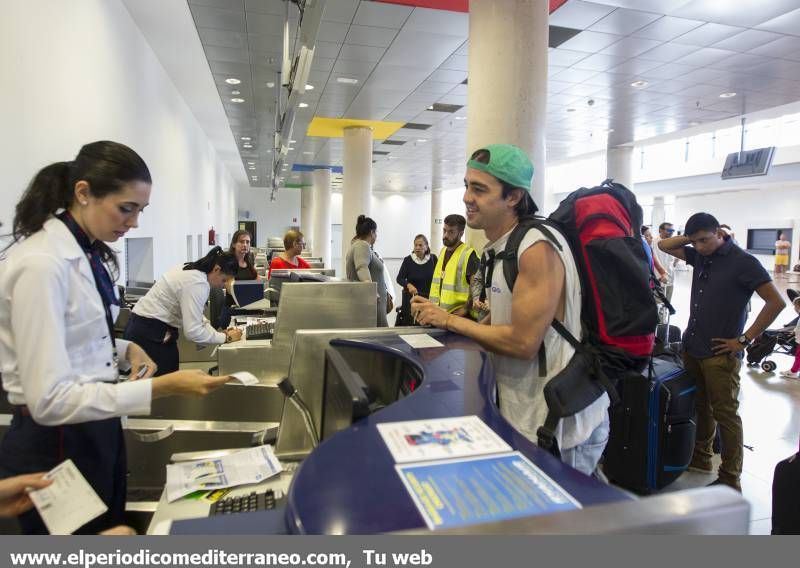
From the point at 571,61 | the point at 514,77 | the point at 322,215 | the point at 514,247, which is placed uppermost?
the point at 571,61

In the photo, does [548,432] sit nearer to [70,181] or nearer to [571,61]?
[70,181]

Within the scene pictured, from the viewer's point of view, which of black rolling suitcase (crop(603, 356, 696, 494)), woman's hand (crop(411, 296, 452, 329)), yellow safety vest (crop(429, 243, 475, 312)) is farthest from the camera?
yellow safety vest (crop(429, 243, 475, 312))

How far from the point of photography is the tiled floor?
2857 millimetres

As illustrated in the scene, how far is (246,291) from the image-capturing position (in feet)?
20.7

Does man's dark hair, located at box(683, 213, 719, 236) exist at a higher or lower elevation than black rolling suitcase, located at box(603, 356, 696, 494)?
higher

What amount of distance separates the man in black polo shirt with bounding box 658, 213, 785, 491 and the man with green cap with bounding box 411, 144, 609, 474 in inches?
75.7

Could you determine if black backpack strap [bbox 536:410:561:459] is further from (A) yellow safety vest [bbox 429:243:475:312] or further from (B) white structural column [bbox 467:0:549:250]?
(A) yellow safety vest [bbox 429:243:475:312]

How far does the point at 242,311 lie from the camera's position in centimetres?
514

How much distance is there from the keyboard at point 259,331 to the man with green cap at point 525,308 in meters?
2.14

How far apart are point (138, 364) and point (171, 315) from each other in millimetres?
1480

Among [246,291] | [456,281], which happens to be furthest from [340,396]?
[246,291]

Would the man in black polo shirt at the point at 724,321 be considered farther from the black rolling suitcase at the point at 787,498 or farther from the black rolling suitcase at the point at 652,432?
the black rolling suitcase at the point at 787,498

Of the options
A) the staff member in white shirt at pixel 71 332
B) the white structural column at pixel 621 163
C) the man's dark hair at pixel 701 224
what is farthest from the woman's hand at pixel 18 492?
the white structural column at pixel 621 163

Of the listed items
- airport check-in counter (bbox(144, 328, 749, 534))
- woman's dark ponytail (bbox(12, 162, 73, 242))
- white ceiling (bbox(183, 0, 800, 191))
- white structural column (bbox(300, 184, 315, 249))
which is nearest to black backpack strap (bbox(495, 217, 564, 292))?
airport check-in counter (bbox(144, 328, 749, 534))
